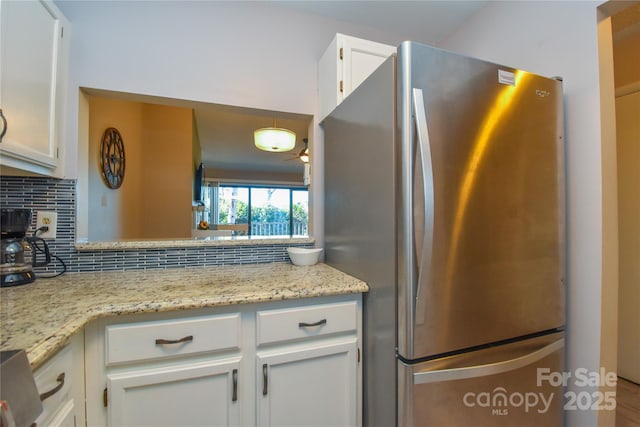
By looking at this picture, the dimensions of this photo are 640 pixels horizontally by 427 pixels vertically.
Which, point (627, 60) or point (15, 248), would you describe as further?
point (627, 60)

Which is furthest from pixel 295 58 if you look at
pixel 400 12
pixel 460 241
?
pixel 460 241

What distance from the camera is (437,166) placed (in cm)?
92

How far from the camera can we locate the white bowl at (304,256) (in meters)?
1.55

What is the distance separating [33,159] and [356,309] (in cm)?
143

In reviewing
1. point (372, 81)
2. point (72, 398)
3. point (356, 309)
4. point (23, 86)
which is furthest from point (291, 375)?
point (23, 86)

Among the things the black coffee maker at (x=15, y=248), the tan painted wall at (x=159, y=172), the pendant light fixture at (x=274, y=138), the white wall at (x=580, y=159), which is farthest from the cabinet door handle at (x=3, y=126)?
the white wall at (x=580, y=159)

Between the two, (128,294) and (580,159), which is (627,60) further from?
(128,294)

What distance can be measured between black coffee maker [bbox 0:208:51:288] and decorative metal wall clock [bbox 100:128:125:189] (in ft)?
3.38

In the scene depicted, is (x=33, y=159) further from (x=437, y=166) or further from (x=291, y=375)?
(x=437, y=166)

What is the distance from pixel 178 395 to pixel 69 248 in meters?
0.96

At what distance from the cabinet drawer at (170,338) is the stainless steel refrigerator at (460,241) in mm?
581

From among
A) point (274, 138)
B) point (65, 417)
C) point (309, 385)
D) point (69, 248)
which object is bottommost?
point (309, 385)

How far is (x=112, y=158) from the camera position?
7.35 ft

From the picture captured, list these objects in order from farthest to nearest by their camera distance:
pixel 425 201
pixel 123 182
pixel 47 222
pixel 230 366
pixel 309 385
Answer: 1. pixel 123 182
2. pixel 47 222
3. pixel 309 385
4. pixel 230 366
5. pixel 425 201
